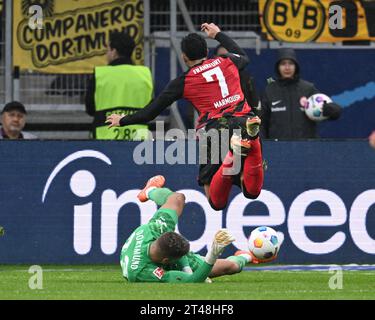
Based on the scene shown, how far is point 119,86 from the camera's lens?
17.5 m

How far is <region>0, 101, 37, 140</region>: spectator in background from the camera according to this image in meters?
17.5

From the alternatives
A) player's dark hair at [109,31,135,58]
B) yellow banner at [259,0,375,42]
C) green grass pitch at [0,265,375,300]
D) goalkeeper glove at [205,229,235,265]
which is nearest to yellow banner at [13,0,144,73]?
yellow banner at [259,0,375,42]

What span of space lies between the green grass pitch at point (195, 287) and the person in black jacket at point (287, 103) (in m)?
2.84

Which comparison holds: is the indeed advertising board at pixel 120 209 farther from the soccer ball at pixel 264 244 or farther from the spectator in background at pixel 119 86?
the soccer ball at pixel 264 244

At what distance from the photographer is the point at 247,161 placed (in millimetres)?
14414

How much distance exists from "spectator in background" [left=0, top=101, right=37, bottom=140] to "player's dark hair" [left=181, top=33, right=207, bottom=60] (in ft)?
11.0

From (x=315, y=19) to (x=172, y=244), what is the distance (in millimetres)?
7085

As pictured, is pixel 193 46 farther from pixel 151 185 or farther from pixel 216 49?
pixel 216 49

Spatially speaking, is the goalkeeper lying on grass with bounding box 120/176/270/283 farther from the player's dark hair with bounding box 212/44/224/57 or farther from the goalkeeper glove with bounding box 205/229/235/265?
the player's dark hair with bounding box 212/44/224/57

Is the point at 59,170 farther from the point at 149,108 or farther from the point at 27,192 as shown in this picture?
the point at 149,108

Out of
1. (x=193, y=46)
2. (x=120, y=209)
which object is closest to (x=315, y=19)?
(x=120, y=209)

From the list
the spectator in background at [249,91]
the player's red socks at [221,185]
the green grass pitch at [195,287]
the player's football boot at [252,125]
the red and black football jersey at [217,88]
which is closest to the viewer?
the green grass pitch at [195,287]

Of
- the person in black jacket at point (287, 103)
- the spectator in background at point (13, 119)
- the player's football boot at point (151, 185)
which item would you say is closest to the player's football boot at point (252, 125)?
the player's football boot at point (151, 185)

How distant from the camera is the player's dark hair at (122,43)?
17469mm
